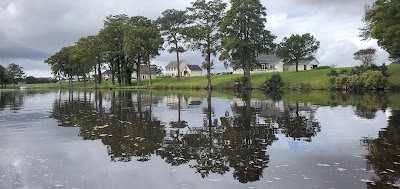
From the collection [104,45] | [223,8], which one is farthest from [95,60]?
[223,8]

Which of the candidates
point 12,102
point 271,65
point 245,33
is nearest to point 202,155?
point 12,102

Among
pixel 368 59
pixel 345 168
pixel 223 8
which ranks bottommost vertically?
pixel 345 168

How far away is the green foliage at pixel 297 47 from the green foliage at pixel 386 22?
107 ft

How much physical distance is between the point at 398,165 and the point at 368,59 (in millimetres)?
87887

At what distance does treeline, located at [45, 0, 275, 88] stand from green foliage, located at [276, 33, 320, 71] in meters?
24.3

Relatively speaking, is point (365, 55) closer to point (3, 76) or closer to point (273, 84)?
point (273, 84)

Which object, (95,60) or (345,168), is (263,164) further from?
(95,60)

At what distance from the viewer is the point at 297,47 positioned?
9056cm

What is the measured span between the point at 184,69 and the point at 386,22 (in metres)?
119

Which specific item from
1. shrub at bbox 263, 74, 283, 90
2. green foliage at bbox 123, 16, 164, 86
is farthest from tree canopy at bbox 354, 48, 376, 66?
green foliage at bbox 123, 16, 164, 86

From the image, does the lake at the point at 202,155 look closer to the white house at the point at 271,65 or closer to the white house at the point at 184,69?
the white house at the point at 271,65

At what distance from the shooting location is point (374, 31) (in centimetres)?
5484

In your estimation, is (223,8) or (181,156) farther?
(223,8)

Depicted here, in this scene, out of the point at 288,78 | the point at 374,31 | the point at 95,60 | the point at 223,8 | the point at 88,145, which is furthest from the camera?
the point at 95,60
